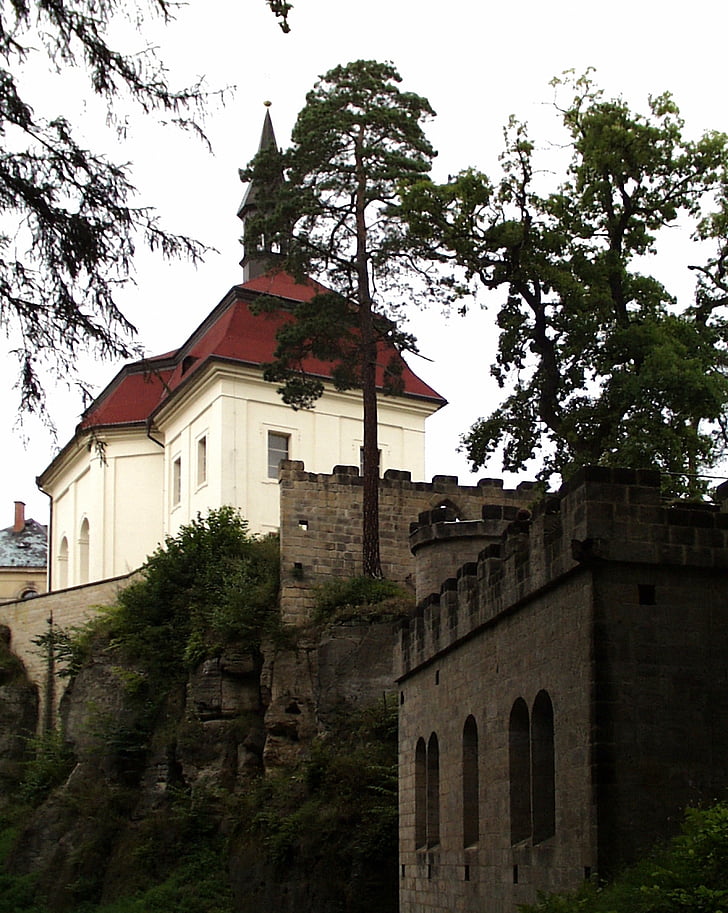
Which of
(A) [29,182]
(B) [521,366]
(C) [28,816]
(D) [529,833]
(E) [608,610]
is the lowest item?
(C) [28,816]

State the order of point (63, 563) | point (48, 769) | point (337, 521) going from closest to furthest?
point (337, 521)
point (48, 769)
point (63, 563)

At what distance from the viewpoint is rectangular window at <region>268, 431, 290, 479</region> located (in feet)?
145

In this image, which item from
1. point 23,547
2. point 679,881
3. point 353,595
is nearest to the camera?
point 679,881

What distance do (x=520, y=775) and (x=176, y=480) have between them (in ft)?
103

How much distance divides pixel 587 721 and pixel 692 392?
12.8 meters

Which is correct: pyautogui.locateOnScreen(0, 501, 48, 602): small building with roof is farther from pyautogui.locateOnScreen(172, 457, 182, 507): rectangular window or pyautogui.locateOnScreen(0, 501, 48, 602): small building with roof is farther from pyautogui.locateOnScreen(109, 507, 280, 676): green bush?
pyautogui.locateOnScreen(109, 507, 280, 676): green bush

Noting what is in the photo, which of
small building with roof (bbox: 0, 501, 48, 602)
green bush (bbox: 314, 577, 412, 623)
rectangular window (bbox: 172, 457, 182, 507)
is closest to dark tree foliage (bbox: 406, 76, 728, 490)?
green bush (bbox: 314, 577, 412, 623)

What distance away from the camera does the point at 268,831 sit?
96.2 ft

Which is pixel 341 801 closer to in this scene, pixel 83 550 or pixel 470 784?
pixel 470 784

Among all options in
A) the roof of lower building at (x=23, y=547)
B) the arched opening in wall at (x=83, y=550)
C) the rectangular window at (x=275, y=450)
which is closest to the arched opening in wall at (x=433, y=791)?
the rectangular window at (x=275, y=450)

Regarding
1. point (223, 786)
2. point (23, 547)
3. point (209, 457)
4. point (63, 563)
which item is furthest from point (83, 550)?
point (23, 547)

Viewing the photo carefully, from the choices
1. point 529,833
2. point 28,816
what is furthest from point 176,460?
point 529,833

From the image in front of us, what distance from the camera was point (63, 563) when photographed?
55.6m

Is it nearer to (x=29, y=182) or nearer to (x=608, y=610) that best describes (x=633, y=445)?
(x=608, y=610)
